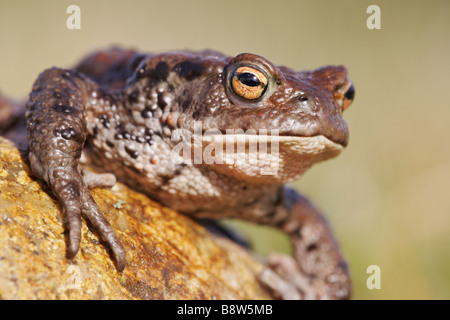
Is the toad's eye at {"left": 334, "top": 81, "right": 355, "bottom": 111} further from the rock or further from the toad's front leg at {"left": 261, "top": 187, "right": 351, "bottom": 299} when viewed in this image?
the rock

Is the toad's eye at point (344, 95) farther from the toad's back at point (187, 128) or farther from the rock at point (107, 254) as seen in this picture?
the rock at point (107, 254)

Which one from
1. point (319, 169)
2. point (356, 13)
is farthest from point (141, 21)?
point (319, 169)

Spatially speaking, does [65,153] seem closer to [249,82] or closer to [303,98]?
[249,82]

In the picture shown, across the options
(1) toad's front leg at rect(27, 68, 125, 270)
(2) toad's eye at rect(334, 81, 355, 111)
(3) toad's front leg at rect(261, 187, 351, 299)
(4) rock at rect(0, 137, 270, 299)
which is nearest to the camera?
(4) rock at rect(0, 137, 270, 299)

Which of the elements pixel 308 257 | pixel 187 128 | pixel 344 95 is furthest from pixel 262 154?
pixel 308 257

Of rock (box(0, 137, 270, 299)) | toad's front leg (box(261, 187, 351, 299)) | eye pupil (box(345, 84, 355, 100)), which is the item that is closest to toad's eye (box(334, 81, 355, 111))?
eye pupil (box(345, 84, 355, 100))

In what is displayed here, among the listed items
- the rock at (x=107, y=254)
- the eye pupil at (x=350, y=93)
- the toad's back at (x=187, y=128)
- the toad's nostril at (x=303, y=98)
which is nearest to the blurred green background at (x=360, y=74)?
the eye pupil at (x=350, y=93)

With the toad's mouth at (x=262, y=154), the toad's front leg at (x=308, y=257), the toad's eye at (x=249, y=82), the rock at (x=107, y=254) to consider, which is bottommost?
the toad's front leg at (x=308, y=257)
